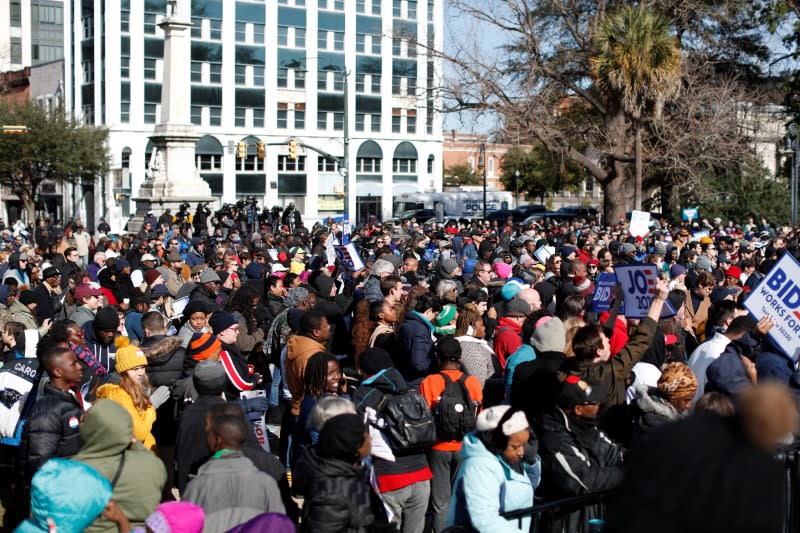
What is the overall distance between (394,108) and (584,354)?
7354 cm

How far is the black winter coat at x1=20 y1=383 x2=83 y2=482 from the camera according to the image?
21.5 ft

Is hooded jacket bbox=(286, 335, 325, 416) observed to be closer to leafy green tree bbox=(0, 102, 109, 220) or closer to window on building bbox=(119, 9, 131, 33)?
leafy green tree bbox=(0, 102, 109, 220)

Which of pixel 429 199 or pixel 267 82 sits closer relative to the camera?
pixel 429 199

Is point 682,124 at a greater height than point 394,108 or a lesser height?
lesser

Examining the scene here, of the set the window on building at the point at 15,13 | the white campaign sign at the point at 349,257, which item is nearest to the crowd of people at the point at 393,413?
the white campaign sign at the point at 349,257

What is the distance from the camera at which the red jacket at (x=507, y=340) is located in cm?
870

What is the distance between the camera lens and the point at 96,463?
5426mm

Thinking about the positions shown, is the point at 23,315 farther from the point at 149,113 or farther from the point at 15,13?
the point at 15,13

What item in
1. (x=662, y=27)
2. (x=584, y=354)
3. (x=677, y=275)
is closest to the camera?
(x=584, y=354)

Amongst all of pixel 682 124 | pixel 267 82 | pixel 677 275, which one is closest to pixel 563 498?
pixel 677 275

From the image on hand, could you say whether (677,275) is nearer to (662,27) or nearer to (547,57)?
(662,27)

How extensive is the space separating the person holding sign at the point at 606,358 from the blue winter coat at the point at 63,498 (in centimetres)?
294

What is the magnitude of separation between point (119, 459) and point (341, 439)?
3.85ft

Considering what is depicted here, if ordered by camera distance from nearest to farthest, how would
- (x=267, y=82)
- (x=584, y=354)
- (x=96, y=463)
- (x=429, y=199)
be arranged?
(x=96, y=463), (x=584, y=354), (x=429, y=199), (x=267, y=82)
